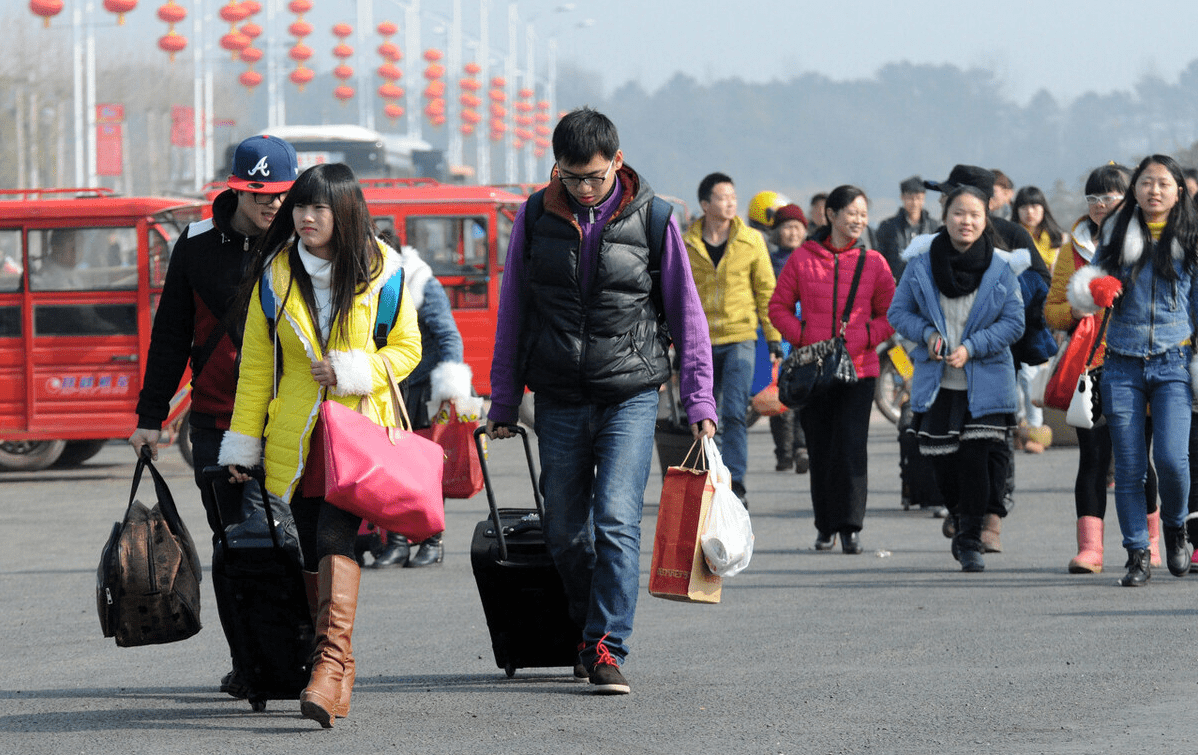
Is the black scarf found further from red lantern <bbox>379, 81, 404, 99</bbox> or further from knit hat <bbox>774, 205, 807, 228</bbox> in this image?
red lantern <bbox>379, 81, 404, 99</bbox>

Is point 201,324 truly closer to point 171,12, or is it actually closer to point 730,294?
point 730,294

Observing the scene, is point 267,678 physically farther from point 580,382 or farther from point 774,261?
point 774,261

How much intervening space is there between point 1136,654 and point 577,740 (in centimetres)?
227

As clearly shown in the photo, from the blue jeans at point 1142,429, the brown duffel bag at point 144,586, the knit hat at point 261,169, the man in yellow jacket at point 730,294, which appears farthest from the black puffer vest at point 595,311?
the man in yellow jacket at point 730,294

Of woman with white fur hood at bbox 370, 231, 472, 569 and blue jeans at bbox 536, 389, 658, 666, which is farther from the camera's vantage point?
woman with white fur hood at bbox 370, 231, 472, 569

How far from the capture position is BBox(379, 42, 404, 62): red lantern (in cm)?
5212

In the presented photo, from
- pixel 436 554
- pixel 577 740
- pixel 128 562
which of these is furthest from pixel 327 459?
pixel 436 554

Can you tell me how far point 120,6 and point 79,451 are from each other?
18.9 m

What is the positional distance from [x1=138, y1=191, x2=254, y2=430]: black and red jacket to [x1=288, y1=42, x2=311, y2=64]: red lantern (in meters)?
41.0

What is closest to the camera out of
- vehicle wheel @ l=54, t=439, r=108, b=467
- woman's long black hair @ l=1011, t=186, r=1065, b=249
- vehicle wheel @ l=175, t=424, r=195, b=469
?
woman's long black hair @ l=1011, t=186, r=1065, b=249

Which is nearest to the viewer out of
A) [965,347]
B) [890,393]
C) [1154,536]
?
[965,347]

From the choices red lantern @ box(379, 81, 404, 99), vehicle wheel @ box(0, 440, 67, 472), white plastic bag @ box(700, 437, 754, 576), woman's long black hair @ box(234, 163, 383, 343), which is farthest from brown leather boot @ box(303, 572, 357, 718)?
red lantern @ box(379, 81, 404, 99)

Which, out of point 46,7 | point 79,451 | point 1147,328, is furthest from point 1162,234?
point 46,7

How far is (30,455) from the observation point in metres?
15.1
